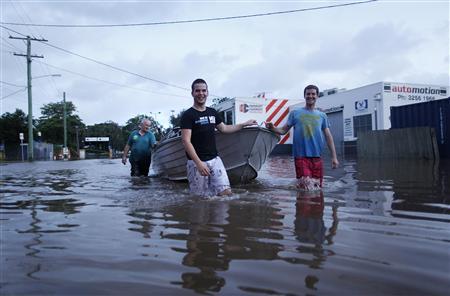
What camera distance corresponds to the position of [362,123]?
23.5m

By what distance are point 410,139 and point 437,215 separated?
38.8 ft

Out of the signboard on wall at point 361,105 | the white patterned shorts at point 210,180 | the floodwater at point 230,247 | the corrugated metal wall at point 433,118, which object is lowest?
the floodwater at point 230,247

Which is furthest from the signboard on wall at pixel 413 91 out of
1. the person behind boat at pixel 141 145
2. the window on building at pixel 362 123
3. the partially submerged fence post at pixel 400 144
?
the person behind boat at pixel 141 145

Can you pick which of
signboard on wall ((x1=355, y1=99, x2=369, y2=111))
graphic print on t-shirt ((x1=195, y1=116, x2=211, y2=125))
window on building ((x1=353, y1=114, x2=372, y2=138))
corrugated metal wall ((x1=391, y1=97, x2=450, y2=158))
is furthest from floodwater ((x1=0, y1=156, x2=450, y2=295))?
signboard on wall ((x1=355, y1=99, x2=369, y2=111))

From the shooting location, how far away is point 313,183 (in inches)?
244

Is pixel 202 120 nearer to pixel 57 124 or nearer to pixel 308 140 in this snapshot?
pixel 308 140

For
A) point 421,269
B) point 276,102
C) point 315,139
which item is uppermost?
point 276,102

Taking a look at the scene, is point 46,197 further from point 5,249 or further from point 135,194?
point 5,249

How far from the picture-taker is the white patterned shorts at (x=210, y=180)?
5242mm

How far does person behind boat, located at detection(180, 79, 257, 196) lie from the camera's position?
512cm

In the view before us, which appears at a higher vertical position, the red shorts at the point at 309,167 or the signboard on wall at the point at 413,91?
the signboard on wall at the point at 413,91

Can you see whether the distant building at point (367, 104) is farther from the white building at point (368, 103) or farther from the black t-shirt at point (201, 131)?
the black t-shirt at point (201, 131)

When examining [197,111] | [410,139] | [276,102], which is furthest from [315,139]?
[276,102]

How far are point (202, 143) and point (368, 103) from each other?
19512 millimetres
